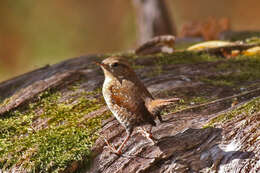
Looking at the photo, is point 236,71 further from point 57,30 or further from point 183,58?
point 57,30

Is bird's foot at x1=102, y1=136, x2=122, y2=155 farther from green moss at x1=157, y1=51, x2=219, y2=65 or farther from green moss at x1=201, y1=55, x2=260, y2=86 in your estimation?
green moss at x1=157, y1=51, x2=219, y2=65

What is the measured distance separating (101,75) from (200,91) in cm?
107

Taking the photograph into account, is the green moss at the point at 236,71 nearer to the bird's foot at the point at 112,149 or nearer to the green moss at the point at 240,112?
the green moss at the point at 240,112

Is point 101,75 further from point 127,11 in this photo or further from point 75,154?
point 127,11

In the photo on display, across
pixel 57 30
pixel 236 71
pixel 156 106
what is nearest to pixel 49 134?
pixel 156 106

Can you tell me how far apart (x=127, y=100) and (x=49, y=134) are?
0.76 metres

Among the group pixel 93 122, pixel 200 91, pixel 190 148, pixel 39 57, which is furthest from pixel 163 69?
pixel 39 57

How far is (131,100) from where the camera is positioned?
239cm

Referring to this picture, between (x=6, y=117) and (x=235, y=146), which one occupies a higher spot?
(x=6, y=117)

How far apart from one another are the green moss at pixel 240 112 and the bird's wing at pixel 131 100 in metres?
0.56

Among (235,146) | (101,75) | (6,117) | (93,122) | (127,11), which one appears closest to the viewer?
(235,146)

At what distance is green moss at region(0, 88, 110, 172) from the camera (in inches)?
99.7

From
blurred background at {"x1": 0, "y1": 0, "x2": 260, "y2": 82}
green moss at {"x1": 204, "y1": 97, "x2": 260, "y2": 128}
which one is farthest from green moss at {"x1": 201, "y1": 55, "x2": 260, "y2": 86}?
blurred background at {"x1": 0, "y1": 0, "x2": 260, "y2": 82}

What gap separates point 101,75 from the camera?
3.83 metres
